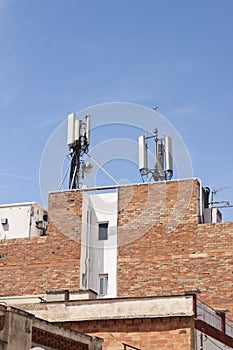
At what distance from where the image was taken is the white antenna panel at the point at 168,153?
43.6 m

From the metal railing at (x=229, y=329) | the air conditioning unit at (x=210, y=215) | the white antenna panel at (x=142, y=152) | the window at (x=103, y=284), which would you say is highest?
the white antenna panel at (x=142, y=152)

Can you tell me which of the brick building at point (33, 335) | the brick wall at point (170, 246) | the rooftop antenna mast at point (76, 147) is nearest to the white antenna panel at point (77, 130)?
the rooftop antenna mast at point (76, 147)

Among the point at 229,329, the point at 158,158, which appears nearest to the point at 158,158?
the point at 158,158

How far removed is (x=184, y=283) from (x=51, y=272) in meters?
7.81

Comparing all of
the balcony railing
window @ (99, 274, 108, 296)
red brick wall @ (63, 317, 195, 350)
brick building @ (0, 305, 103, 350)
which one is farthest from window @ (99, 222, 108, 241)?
brick building @ (0, 305, 103, 350)

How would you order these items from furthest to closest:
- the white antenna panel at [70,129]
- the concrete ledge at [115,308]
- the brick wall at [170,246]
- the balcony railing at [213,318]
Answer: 1. the white antenna panel at [70,129]
2. the brick wall at [170,246]
3. the balcony railing at [213,318]
4. the concrete ledge at [115,308]

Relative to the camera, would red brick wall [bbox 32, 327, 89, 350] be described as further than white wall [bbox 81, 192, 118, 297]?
No

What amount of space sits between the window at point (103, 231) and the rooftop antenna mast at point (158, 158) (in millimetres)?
3898

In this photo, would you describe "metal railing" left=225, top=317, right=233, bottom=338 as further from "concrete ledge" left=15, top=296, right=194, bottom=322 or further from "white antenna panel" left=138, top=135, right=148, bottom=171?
"white antenna panel" left=138, top=135, right=148, bottom=171

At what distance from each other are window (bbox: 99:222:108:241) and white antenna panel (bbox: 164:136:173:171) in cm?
529

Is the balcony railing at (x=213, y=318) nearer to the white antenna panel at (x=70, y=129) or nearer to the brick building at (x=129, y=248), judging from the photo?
the brick building at (x=129, y=248)

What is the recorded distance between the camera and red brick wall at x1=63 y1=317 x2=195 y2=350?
24.7 m

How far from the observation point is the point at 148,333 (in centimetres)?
2498

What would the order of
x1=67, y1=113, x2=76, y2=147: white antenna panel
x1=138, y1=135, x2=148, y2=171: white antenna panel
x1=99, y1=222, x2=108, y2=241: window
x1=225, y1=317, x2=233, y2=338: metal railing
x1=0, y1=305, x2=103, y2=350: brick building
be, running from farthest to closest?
1. x1=67, y1=113, x2=76, y2=147: white antenna panel
2. x1=138, y1=135, x2=148, y2=171: white antenna panel
3. x1=99, y1=222, x2=108, y2=241: window
4. x1=225, y1=317, x2=233, y2=338: metal railing
5. x1=0, y1=305, x2=103, y2=350: brick building
